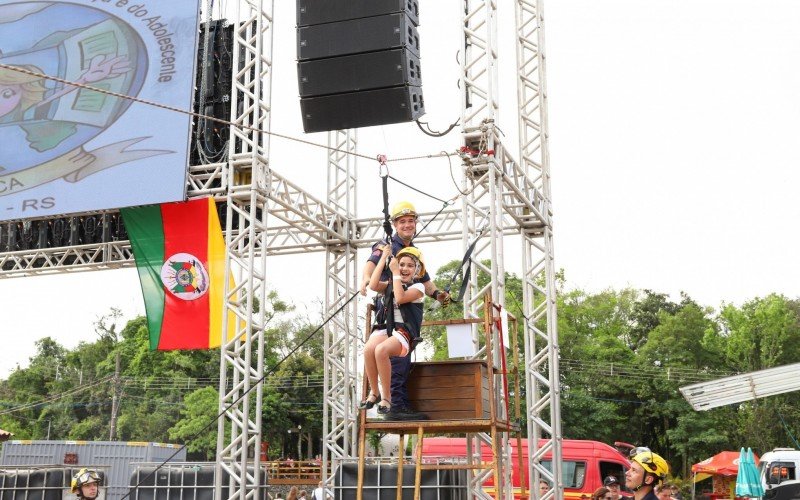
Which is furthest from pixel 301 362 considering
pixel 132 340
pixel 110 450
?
pixel 110 450

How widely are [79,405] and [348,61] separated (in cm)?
4199

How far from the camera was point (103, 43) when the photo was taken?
48.3 feet

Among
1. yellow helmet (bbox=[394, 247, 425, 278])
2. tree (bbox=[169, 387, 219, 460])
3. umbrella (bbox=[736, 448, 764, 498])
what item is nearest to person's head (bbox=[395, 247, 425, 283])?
yellow helmet (bbox=[394, 247, 425, 278])

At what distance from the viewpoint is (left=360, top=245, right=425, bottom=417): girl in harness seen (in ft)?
23.1

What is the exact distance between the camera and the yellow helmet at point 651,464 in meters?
5.16

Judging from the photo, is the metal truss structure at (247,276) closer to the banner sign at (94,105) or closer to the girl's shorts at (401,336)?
the banner sign at (94,105)

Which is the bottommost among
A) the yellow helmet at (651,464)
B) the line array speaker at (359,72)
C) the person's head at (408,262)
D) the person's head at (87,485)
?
the person's head at (87,485)

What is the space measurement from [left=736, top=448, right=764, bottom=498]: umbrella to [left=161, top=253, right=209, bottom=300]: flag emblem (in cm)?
954

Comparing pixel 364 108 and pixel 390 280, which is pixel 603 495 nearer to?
pixel 390 280

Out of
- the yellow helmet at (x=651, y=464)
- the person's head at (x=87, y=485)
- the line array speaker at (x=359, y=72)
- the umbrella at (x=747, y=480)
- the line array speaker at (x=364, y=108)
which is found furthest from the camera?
the umbrella at (x=747, y=480)

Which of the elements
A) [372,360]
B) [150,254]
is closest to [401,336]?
[372,360]

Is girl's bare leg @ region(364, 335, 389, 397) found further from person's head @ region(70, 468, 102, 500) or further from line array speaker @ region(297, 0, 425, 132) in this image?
line array speaker @ region(297, 0, 425, 132)

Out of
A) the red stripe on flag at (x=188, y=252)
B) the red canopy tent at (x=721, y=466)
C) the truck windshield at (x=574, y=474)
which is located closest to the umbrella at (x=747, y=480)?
the truck windshield at (x=574, y=474)

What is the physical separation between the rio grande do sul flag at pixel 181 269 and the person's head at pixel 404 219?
6.65 m
